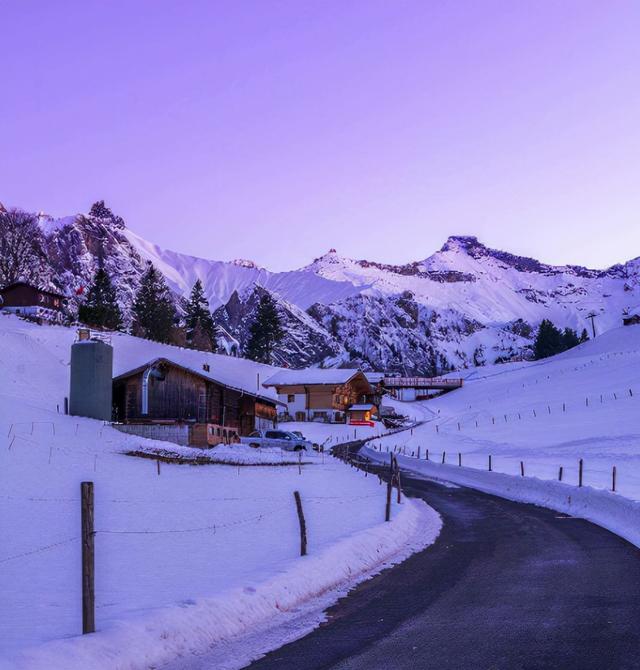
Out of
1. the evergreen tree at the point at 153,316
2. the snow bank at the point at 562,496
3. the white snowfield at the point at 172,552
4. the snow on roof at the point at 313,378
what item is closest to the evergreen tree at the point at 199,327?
the evergreen tree at the point at 153,316

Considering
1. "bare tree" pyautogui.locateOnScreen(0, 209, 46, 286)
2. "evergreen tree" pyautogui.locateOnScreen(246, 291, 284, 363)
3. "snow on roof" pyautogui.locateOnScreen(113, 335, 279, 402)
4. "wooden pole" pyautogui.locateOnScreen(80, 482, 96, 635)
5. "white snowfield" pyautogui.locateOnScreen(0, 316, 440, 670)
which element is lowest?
"white snowfield" pyautogui.locateOnScreen(0, 316, 440, 670)

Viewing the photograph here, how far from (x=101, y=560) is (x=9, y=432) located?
81.0ft

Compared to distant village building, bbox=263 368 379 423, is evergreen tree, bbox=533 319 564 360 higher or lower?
higher

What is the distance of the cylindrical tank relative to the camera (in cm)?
4925

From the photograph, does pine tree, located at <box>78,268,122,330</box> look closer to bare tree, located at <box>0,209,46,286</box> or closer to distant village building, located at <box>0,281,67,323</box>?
distant village building, located at <box>0,281,67,323</box>

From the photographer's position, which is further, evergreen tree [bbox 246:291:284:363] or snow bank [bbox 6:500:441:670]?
evergreen tree [bbox 246:291:284:363]

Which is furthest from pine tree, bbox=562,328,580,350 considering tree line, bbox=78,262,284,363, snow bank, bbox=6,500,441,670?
snow bank, bbox=6,500,441,670

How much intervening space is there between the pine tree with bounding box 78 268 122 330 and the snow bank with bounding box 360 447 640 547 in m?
68.5

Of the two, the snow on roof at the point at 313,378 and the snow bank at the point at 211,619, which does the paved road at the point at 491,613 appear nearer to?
the snow bank at the point at 211,619

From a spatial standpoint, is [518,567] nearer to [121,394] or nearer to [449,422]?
[121,394]

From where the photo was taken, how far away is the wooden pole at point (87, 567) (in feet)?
27.0

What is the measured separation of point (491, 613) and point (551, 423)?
6882 cm

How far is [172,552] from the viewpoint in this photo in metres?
14.7

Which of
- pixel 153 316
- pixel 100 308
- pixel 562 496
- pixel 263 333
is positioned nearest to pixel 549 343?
pixel 263 333
